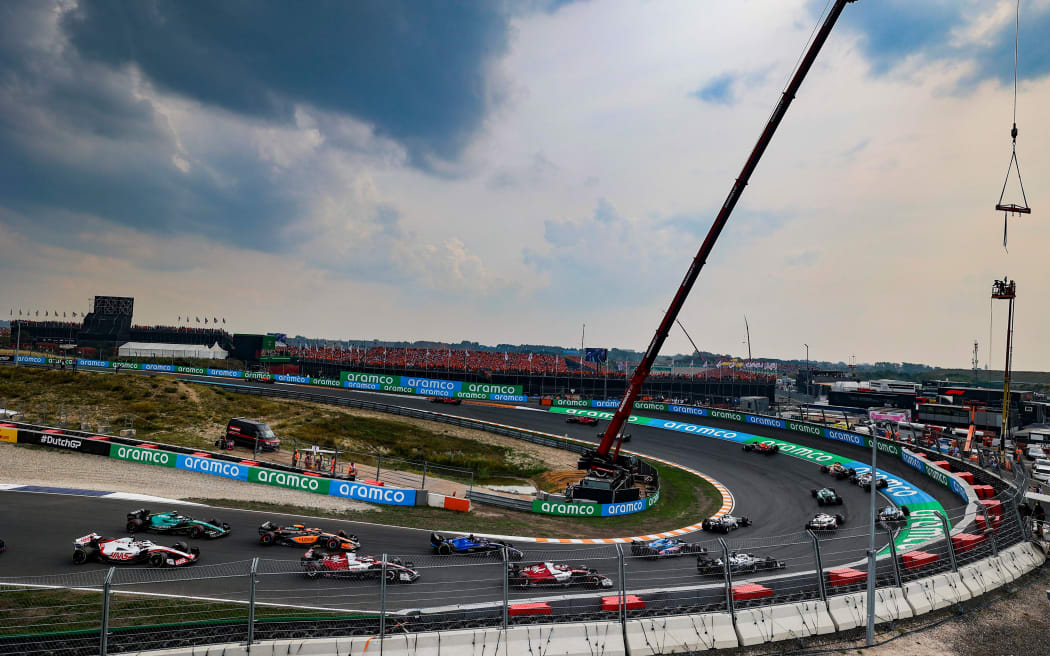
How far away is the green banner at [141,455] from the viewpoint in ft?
101

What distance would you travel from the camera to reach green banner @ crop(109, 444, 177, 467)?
30844 millimetres

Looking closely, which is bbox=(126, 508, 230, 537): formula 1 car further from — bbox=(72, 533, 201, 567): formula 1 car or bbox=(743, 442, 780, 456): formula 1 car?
bbox=(743, 442, 780, 456): formula 1 car

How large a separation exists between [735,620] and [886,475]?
113 feet

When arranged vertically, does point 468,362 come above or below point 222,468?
above

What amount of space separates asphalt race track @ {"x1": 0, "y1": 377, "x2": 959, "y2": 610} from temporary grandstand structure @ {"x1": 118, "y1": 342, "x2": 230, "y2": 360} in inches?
3712

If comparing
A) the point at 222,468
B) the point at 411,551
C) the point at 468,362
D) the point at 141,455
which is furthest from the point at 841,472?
the point at 468,362

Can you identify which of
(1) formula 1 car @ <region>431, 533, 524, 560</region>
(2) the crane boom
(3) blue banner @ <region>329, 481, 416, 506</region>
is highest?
(2) the crane boom

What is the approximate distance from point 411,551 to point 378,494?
842 centimetres

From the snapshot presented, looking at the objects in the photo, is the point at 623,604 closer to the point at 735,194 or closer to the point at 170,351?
the point at 735,194

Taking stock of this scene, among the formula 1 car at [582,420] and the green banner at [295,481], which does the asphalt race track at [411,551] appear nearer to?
the green banner at [295,481]

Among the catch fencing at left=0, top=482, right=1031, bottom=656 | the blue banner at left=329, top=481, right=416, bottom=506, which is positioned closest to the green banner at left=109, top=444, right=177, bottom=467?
the blue banner at left=329, top=481, right=416, bottom=506

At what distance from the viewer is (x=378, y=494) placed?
29.6 m

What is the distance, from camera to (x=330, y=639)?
→ 33.6ft

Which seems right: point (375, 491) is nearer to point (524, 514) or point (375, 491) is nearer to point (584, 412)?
point (524, 514)
